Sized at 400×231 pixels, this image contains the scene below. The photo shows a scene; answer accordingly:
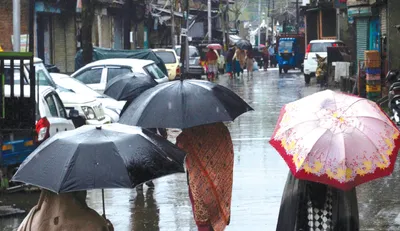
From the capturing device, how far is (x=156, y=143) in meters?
6.26

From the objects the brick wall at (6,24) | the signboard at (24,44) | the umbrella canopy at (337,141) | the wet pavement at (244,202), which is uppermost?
the brick wall at (6,24)

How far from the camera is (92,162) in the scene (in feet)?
18.8

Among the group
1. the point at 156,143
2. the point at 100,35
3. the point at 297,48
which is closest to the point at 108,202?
the point at 156,143

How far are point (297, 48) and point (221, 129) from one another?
41995 millimetres

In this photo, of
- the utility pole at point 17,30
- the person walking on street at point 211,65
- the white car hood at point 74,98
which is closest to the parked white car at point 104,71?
the utility pole at point 17,30

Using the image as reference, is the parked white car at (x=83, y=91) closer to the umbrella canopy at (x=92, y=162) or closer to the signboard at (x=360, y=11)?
the umbrella canopy at (x=92, y=162)

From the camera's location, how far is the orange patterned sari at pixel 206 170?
8461mm

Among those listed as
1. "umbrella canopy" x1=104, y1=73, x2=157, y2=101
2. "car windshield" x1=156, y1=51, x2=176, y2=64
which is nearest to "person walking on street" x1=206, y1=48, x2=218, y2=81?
"car windshield" x1=156, y1=51, x2=176, y2=64

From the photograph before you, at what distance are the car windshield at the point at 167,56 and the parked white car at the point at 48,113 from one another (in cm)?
2241

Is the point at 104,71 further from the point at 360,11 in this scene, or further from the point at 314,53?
the point at 314,53

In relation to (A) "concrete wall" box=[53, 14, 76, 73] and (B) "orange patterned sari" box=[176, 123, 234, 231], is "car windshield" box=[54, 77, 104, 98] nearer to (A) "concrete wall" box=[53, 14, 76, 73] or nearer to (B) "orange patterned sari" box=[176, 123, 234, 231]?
(B) "orange patterned sari" box=[176, 123, 234, 231]

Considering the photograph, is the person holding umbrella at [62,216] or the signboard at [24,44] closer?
the person holding umbrella at [62,216]

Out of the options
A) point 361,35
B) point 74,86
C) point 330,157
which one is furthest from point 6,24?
point 330,157

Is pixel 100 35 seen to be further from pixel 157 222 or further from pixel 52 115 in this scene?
pixel 157 222
